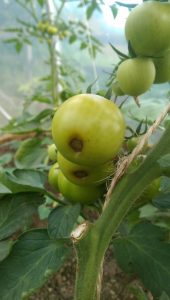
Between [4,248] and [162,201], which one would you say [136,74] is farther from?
[4,248]

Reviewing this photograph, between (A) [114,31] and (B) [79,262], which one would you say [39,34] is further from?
(B) [79,262]

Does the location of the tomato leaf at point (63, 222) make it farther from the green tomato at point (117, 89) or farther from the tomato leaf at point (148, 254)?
the green tomato at point (117, 89)

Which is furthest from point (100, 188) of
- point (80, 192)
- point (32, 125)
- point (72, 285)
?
point (32, 125)

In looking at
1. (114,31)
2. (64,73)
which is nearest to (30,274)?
(64,73)

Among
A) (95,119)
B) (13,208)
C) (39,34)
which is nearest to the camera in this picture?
(95,119)

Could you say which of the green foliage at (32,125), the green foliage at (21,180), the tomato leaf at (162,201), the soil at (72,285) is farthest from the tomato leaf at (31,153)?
the tomato leaf at (162,201)

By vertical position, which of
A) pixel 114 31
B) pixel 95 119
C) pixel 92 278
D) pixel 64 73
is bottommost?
pixel 114 31
